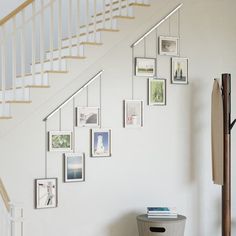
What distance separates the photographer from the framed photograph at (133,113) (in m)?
6.14

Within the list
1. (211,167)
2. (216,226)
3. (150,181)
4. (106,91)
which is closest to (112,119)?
(106,91)

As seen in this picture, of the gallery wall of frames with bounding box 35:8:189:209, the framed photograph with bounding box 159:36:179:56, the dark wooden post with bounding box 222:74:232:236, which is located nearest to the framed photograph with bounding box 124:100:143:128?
the gallery wall of frames with bounding box 35:8:189:209

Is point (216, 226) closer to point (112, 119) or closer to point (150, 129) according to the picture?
point (150, 129)

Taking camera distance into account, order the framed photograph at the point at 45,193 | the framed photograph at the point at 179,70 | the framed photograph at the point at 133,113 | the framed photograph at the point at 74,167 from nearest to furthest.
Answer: the framed photograph at the point at 45,193
the framed photograph at the point at 74,167
the framed photograph at the point at 133,113
the framed photograph at the point at 179,70

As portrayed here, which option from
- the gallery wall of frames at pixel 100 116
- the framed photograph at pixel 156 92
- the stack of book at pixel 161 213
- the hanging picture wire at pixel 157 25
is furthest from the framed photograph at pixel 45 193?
the hanging picture wire at pixel 157 25

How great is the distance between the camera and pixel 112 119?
19.9ft

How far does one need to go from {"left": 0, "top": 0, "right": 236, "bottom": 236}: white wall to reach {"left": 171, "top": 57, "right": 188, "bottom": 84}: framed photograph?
7cm

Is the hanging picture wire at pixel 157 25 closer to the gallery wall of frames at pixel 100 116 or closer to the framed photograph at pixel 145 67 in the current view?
the gallery wall of frames at pixel 100 116

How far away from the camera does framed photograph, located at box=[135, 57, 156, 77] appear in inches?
244

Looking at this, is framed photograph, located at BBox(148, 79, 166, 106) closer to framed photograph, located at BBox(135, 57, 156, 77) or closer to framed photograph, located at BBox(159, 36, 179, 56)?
framed photograph, located at BBox(135, 57, 156, 77)

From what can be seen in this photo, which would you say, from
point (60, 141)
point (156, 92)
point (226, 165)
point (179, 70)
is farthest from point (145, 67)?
point (226, 165)

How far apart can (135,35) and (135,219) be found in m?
2.13

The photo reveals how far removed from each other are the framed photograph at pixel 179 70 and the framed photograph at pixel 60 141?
1500 millimetres

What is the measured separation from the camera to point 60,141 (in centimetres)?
574
